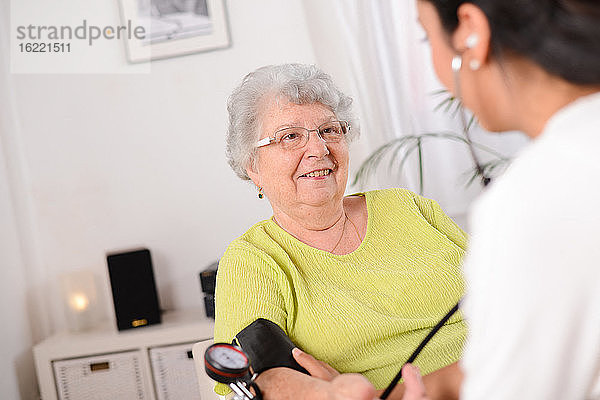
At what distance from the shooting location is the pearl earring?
768 mm

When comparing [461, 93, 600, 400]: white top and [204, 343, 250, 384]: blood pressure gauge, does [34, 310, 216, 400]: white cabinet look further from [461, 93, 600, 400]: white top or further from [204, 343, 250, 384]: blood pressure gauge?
[461, 93, 600, 400]: white top

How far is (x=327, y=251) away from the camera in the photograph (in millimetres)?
1748

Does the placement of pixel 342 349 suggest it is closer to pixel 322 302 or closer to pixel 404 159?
pixel 322 302

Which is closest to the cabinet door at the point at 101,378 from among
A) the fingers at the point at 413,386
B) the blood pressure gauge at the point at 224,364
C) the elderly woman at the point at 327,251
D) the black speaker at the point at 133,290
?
the black speaker at the point at 133,290

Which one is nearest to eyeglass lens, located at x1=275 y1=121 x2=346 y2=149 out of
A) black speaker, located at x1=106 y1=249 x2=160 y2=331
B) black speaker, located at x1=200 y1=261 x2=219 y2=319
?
black speaker, located at x1=200 y1=261 x2=219 y2=319

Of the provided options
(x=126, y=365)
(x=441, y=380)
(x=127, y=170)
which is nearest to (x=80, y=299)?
(x=126, y=365)

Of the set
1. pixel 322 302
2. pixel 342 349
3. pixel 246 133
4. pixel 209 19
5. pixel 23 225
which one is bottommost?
pixel 342 349

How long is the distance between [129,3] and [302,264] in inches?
74.3

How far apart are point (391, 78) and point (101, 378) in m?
1.78

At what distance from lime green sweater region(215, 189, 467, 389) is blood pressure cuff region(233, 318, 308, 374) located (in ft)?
0.17

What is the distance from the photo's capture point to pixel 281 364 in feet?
4.45

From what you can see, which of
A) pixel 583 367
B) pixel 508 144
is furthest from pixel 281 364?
pixel 508 144

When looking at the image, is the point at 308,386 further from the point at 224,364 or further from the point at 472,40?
the point at 472,40

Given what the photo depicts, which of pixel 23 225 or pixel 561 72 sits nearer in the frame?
pixel 561 72
